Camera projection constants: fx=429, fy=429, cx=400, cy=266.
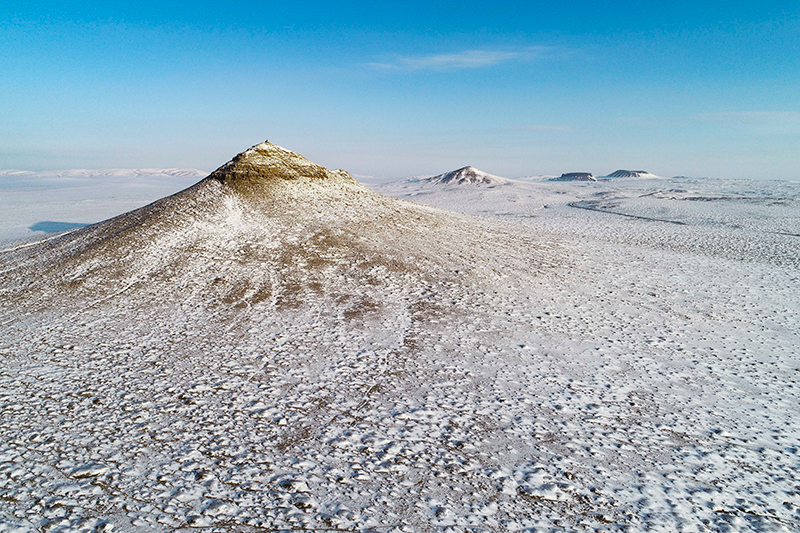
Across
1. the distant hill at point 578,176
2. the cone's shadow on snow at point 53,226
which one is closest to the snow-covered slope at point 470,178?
the distant hill at point 578,176

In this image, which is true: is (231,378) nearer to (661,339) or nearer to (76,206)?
(661,339)

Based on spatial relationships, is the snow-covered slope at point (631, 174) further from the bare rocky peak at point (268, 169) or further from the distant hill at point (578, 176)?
the bare rocky peak at point (268, 169)

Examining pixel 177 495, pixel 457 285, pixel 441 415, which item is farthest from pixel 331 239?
pixel 177 495

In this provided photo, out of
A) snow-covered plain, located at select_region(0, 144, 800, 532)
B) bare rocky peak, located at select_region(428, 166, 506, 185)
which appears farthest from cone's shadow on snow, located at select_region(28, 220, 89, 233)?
bare rocky peak, located at select_region(428, 166, 506, 185)

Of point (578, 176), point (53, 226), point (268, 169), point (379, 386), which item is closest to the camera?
point (379, 386)

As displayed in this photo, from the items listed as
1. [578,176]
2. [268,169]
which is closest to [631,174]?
[578,176]

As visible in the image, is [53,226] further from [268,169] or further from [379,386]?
[379,386]

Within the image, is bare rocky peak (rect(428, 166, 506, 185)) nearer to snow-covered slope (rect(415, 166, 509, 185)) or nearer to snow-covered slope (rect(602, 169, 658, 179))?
snow-covered slope (rect(415, 166, 509, 185))
